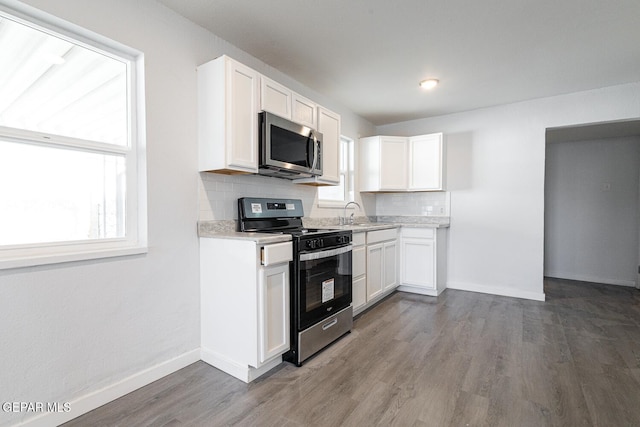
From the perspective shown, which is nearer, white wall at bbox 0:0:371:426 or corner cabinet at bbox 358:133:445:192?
white wall at bbox 0:0:371:426

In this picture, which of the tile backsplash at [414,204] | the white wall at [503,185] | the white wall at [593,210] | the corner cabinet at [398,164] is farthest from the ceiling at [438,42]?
the white wall at [593,210]

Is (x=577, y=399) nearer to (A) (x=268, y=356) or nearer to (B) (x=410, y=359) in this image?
(B) (x=410, y=359)

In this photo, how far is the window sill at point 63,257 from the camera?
1.52 metres

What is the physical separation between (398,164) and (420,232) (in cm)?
105

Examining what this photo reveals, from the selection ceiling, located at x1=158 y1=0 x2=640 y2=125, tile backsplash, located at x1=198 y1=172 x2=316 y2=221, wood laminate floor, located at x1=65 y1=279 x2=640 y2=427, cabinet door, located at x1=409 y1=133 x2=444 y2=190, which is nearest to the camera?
wood laminate floor, located at x1=65 y1=279 x2=640 y2=427

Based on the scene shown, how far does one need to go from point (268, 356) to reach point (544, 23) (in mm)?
3066

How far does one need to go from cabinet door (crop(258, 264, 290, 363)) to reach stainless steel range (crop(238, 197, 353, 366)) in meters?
0.08

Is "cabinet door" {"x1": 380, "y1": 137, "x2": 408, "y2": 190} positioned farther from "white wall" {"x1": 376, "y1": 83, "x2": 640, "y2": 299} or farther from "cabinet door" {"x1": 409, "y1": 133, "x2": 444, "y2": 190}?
"white wall" {"x1": 376, "y1": 83, "x2": 640, "y2": 299}

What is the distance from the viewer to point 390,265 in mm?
3953

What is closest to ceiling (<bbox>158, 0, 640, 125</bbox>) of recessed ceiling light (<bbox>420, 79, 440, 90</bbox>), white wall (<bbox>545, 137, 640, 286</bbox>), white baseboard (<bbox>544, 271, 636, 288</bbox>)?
recessed ceiling light (<bbox>420, 79, 440, 90</bbox>)

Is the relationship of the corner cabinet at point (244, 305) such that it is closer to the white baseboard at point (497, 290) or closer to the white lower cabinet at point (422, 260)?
the white lower cabinet at point (422, 260)

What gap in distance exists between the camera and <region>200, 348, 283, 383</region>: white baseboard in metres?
2.08

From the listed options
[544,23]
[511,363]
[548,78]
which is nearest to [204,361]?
[511,363]

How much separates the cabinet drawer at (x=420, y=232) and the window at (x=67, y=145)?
10.3ft
